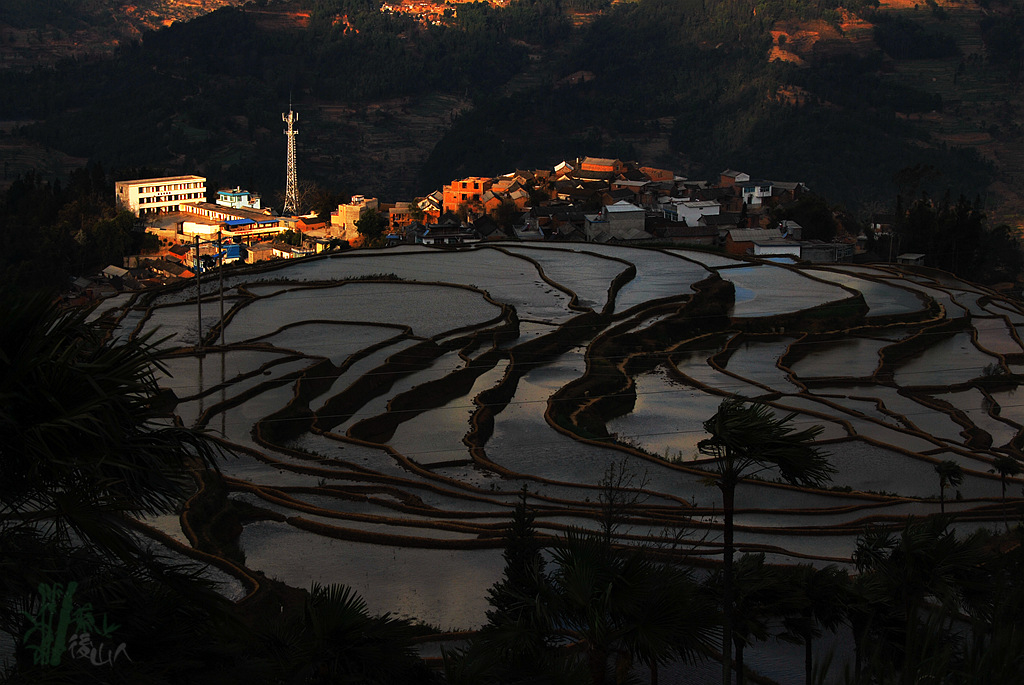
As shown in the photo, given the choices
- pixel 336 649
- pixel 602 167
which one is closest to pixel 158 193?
pixel 602 167

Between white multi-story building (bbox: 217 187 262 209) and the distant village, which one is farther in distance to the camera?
white multi-story building (bbox: 217 187 262 209)

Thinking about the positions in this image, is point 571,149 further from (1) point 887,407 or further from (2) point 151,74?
(1) point 887,407

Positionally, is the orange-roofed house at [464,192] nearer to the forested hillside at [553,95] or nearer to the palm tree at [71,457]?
the forested hillside at [553,95]

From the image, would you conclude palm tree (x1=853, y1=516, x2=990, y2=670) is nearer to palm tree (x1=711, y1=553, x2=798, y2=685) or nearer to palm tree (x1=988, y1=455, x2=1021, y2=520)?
palm tree (x1=711, y1=553, x2=798, y2=685)

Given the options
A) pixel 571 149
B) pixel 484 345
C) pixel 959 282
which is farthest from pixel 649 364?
pixel 571 149

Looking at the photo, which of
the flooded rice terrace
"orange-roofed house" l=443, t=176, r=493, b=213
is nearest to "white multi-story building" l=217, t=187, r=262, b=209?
"orange-roofed house" l=443, t=176, r=493, b=213

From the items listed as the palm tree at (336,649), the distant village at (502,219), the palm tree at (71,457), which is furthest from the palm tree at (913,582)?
the distant village at (502,219)
